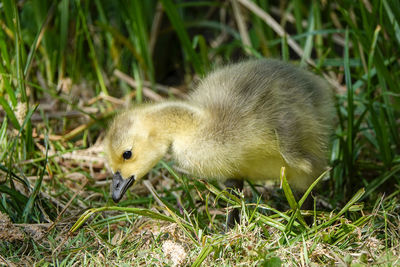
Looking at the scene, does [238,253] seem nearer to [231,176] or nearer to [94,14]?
[231,176]

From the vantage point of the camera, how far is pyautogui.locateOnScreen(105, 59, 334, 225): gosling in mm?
1846

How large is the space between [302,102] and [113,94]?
5.06ft

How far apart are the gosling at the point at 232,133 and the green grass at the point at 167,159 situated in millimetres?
124

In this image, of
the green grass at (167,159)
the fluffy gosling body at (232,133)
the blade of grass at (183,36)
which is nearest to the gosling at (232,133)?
the fluffy gosling body at (232,133)

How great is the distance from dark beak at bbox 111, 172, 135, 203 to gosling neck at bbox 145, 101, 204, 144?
208 mm

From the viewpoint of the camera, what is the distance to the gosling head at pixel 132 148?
190 centimetres

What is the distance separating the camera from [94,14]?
3455 millimetres

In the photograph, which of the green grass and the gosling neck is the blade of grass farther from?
the gosling neck

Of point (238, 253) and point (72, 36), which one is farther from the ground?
point (72, 36)

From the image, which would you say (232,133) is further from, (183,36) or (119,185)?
(183,36)

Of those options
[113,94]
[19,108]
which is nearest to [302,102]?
[19,108]

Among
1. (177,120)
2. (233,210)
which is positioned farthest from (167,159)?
(177,120)

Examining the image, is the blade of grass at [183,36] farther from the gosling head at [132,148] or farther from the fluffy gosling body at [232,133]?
the gosling head at [132,148]

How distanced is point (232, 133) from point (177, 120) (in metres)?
0.20
